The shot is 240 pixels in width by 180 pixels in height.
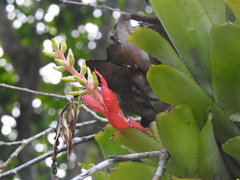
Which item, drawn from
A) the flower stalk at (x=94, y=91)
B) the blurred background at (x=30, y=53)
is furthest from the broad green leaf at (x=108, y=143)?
the blurred background at (x=30, y=53)

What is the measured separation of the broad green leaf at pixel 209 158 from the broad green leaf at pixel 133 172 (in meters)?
0.12

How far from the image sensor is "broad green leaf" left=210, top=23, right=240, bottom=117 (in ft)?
2.19

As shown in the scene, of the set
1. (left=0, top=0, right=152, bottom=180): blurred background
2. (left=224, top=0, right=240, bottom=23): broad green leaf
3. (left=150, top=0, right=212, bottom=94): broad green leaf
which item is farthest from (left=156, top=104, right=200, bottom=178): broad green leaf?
(left=0, top=0, right=152, bottom=180): blurred background

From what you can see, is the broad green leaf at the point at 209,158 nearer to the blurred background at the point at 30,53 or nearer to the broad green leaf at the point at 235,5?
the broad green leaf at the point at 235,5

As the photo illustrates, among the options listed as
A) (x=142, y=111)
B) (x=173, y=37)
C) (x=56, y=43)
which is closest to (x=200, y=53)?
(x=173, y=37)

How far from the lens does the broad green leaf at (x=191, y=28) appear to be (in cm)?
75

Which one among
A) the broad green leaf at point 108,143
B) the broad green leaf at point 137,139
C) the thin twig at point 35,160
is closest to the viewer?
the broad green leaf at point 137,139

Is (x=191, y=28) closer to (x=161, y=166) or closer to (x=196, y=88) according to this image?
(x=196, y=88)

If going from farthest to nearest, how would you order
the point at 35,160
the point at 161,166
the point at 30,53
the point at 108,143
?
the point at 30,53, the point at 35,160, the point at 108,143, the point at 161,166

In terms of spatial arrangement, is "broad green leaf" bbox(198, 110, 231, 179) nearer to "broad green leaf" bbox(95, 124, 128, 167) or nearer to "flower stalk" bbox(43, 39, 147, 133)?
"flower stalk" bbox(43, 39, 147, 133)

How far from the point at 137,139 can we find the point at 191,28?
0.95 feet

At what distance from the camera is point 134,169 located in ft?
2.49

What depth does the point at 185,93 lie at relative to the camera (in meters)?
0.72

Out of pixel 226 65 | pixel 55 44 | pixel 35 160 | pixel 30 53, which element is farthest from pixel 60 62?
pixel 30 53
